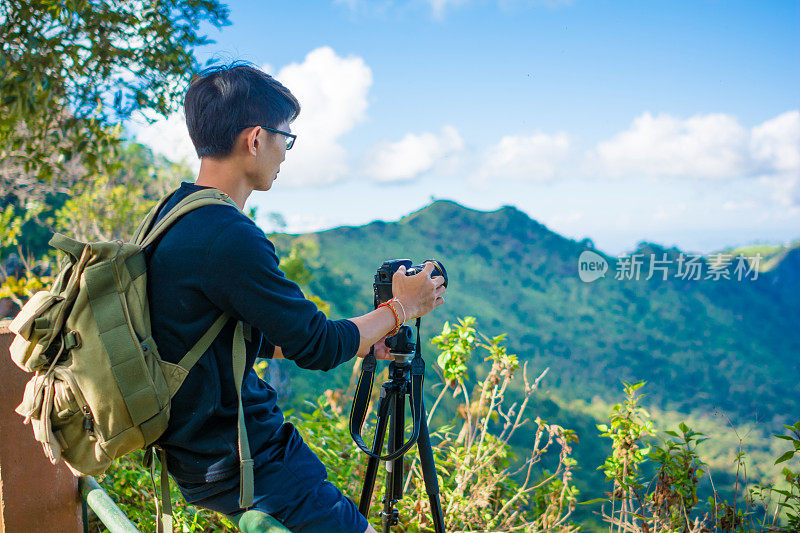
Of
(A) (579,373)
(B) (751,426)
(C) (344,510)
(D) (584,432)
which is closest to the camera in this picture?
(C) (344,510)

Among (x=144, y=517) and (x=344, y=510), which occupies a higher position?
(x=344, y=510)

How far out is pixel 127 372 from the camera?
992 mm

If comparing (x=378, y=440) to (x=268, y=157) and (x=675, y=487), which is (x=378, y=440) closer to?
(x=268, y=157)

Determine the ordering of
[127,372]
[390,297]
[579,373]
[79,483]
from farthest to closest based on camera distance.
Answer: [579,373]
[79,483]
[390,297]
[127,372]

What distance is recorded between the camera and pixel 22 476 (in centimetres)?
154

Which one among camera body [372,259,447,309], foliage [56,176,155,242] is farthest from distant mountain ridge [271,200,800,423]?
camera body [372,259,447,309]

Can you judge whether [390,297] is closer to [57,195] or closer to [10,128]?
[10,128]

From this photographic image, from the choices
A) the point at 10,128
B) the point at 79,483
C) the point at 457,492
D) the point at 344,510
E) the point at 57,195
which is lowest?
the point at 457,492

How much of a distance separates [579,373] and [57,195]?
45.2 ft

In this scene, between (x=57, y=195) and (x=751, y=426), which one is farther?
(x=57, y=195)

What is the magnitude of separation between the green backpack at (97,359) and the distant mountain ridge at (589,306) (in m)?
3.90

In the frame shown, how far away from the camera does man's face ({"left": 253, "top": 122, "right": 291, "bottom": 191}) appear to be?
1.23 metres

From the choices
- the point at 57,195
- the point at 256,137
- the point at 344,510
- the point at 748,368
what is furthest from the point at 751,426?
the point at 57,195

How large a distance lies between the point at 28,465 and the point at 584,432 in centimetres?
476
